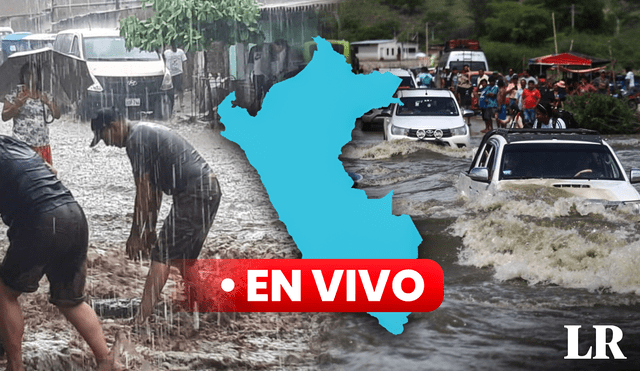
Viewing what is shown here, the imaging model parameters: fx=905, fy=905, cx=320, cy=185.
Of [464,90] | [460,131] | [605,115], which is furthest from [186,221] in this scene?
[464,90]

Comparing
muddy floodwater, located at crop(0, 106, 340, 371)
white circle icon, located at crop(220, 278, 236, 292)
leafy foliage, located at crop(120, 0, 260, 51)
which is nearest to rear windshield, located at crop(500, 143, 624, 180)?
muddy floodwater, located at crop(0, 106, 340, 371)

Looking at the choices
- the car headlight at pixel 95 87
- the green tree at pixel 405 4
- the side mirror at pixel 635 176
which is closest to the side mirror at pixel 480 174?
the side mirror at pixel 635 176

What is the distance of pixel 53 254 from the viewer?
5258 millimetres

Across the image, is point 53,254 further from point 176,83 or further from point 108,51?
point 108,51

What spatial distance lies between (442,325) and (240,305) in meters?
1.49

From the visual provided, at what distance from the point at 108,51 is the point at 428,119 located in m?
9.57

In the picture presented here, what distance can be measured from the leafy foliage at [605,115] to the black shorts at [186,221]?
17.8 meters

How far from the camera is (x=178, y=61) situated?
10.1 metres

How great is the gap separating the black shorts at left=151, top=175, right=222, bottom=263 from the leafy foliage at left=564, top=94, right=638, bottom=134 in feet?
58.3

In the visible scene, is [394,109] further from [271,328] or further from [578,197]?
[271,328]

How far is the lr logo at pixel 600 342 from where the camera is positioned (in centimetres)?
591

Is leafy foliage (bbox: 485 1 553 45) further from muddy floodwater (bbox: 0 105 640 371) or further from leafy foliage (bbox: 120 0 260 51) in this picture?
leafy foliage (bbox: 120 0 260 51)

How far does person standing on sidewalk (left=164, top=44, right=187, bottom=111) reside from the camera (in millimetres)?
9812

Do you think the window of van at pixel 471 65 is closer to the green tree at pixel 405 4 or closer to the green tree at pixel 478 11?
the green tree at pixel 478 11
